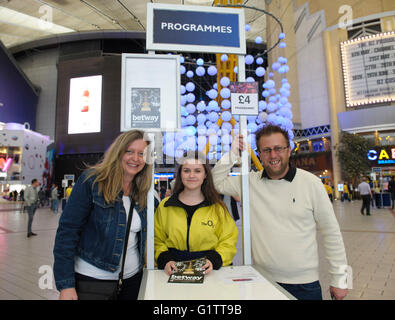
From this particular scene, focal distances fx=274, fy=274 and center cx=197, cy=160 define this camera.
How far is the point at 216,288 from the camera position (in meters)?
1.27

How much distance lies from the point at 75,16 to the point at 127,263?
28211mm

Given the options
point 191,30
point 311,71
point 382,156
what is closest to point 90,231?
point 191,30

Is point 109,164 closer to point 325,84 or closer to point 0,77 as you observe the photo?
point 325,84

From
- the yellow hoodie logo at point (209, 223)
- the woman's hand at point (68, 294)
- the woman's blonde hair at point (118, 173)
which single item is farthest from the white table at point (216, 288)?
the woman's blonde hair at point (118, 173)

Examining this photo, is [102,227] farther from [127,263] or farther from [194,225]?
[194,225]

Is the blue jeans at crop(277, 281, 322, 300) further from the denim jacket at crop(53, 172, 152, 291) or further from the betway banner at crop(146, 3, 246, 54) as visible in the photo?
the betway banner at crop(146, 3, 246, 54)

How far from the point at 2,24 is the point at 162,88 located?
104 ft

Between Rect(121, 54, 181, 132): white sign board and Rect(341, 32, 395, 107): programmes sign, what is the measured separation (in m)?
22.1

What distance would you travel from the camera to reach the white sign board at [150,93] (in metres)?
1.82

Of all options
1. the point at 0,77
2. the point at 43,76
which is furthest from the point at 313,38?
the point at 43,76

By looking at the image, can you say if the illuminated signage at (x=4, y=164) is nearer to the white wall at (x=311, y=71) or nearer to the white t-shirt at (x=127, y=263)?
the white wall at (x=311, y=71)

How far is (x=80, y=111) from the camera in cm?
2673

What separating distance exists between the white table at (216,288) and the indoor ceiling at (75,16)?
62.7ft

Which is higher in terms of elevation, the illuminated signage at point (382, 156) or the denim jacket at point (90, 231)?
the illuminated signage at point (382, 156)
